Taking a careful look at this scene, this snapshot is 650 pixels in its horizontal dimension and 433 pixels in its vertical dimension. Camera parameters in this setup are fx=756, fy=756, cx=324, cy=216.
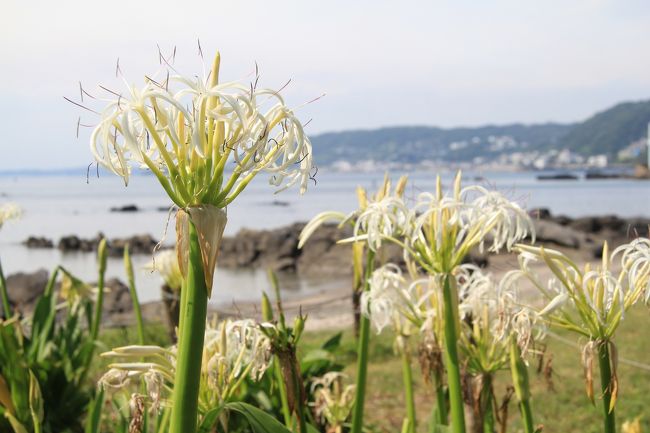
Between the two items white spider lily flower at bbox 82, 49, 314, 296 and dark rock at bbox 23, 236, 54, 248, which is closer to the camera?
white spider lily flower at bbox 82, 49, 314, 296

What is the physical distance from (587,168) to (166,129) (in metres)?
169

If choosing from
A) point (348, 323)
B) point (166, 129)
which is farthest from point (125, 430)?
point (348, 323)

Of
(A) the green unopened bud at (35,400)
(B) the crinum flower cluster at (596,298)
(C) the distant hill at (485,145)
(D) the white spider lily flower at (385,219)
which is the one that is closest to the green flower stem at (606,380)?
(B) the crinum flower cluster at (596,298)

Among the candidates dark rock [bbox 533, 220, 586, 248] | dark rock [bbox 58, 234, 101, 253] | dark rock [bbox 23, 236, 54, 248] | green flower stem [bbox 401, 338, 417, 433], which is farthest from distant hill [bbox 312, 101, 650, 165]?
green flower stem [bbox 401, 338, 417, 433]

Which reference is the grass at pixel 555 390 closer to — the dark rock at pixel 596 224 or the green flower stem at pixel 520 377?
the green flower stem at pixel 520 377

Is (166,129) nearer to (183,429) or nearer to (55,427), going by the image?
(183,429)

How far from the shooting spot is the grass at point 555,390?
6.25 meters

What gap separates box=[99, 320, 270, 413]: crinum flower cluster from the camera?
163 cm

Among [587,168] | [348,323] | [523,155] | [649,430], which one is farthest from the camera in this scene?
[523,155]

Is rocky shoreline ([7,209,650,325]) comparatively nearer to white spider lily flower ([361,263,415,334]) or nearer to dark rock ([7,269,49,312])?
dark rock ([7,269,49,312])

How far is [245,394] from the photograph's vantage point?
2830 mm

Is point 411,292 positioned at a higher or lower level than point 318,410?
higher

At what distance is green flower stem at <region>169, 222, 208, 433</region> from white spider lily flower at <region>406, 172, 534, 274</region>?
0.76m

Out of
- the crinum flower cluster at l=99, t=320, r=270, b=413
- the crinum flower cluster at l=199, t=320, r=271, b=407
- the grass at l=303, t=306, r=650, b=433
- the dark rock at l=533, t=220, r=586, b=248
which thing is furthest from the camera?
the dark rock at l=533, t=220, r=586, b=248
